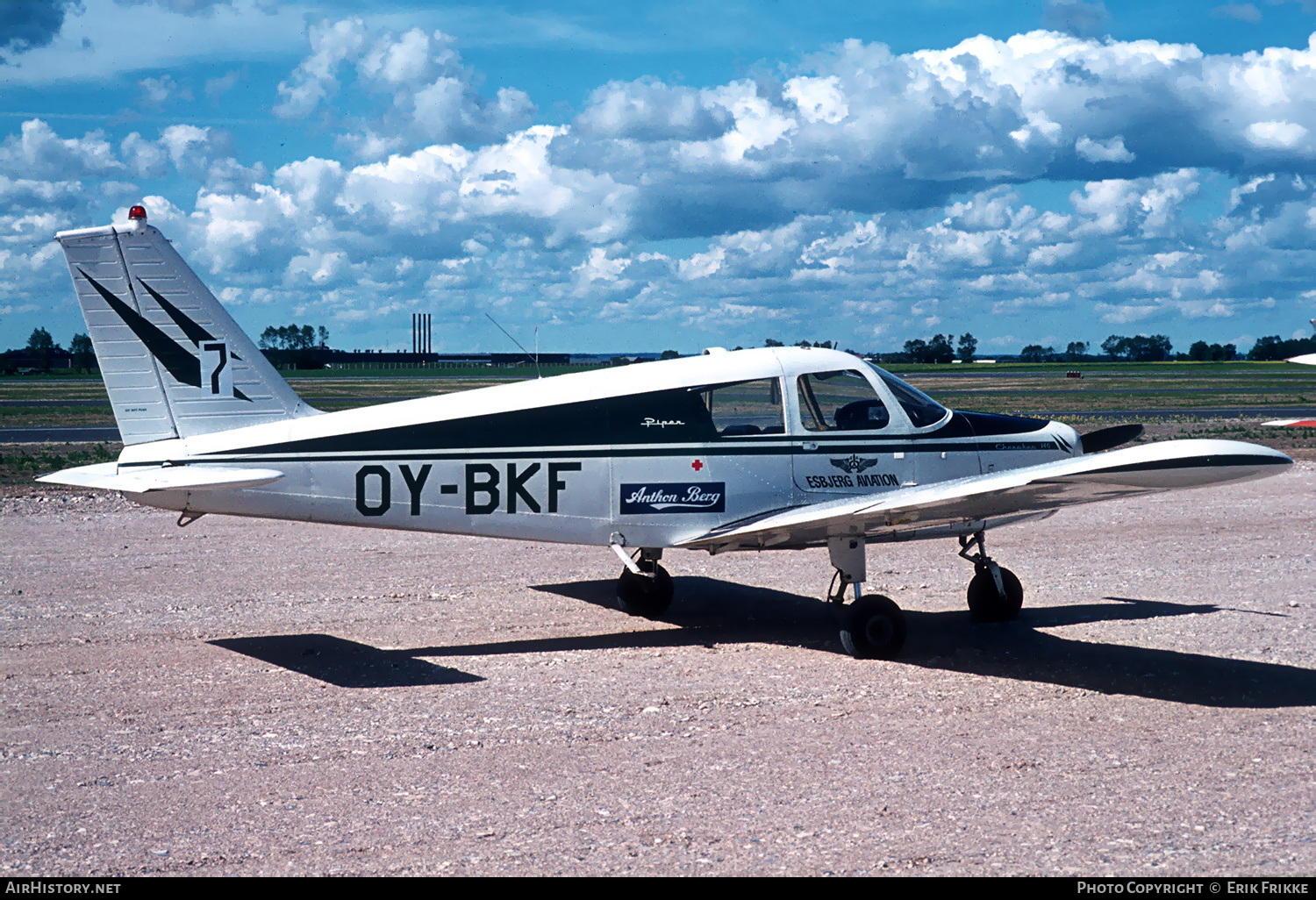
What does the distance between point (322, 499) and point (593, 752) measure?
3471mm

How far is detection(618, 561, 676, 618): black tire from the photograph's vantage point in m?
10.9

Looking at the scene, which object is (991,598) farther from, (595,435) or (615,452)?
(595,435)

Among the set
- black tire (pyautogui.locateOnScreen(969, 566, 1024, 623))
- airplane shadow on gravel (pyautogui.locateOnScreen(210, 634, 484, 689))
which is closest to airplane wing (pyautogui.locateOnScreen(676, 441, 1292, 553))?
black tire (pyautogui.locateOnScreen(969, 566, 1024, 623))

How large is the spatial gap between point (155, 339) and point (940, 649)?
22.9 feet

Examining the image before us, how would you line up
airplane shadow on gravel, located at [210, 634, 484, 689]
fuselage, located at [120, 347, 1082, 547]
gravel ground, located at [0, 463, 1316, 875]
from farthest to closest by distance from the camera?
1. fuselage, located at [120, 347, 1082, 547]
2. airplane shadow on gravel, located at [210, 634, 484, 689]
3. gravel ground, located at [0, 463, 1316, 875]

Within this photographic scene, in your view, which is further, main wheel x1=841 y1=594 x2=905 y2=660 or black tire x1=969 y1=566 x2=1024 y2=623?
black tire x1=969 y1=566 x2=1024 y2=623

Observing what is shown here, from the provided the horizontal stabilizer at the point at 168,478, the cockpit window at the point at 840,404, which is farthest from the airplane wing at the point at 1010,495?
the horizontal stabilizer at the point at 168,478

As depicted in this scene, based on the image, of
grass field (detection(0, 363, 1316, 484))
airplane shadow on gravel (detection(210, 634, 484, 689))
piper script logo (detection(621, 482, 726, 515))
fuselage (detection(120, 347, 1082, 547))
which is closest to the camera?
airplane shadow on gravel (detection(210, 634, 484, 689))

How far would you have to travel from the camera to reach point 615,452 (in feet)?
30.7

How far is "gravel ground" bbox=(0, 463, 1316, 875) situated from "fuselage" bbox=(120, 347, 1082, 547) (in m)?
1.20

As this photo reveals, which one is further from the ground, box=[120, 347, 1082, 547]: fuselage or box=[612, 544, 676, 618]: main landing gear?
box=[120, 347, 1082, 547]: fuselage

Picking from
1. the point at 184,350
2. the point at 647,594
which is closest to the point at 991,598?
the point at 647,594

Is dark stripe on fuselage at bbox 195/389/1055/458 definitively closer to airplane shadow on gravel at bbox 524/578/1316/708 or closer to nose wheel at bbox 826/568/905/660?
nose wheel at bbox 826/568/905/660
